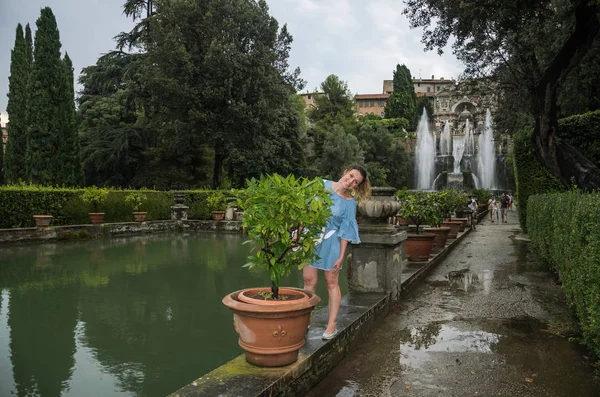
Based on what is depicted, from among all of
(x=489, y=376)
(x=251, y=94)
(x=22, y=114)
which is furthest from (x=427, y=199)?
(x=22, y=114)

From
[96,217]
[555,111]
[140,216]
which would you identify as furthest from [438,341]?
[140,216]

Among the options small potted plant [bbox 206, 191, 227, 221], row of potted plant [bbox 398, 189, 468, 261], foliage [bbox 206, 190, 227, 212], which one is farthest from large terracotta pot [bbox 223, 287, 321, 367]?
foliage [bbox 206, 190, 227, 212]

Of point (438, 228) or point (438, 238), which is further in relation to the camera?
point (438, 238)

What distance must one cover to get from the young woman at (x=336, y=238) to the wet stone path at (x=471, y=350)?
522mm

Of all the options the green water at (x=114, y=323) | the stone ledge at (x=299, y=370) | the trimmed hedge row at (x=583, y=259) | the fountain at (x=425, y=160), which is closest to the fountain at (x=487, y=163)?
the fountain at (x=425, y=160)

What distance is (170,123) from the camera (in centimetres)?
2862

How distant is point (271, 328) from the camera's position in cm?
295

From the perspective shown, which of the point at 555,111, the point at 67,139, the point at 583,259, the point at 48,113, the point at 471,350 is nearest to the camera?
the point at 583,259

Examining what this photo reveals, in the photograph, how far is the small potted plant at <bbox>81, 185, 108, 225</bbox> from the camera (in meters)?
17.9

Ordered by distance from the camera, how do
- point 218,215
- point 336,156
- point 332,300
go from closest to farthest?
1. point 332,300
2. point 218,215
3. point 336,156

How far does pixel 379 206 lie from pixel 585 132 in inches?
531

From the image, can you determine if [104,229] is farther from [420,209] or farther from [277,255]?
[277,255]

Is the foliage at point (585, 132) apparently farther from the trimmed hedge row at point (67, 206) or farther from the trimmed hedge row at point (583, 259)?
the trimmed hedge row at point (67, 206)

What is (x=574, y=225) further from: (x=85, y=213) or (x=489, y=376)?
(x=85, y=213)
